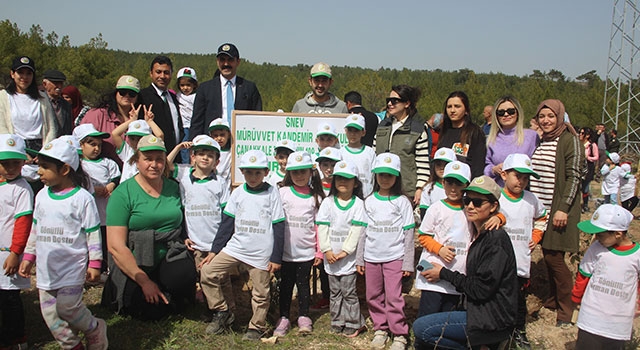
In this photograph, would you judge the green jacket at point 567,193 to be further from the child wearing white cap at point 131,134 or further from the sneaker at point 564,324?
the child wearing white cap at point 131,134

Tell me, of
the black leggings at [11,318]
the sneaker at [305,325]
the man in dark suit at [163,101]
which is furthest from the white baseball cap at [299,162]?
the black leggings at [11,318]

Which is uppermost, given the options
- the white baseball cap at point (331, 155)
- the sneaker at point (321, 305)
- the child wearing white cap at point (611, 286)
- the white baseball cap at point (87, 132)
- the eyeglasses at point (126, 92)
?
the eyeglasses at point (126, 92)

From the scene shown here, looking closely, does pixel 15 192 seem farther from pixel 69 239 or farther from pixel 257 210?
pixel 257 210

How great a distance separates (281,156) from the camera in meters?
5.84

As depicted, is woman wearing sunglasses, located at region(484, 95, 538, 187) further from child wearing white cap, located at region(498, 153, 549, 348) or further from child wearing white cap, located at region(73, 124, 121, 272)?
child wearing white cap, located at region(73, 124, 121, 272)

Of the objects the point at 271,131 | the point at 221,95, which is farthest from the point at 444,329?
the point at 221,95

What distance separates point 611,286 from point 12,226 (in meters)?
4.99

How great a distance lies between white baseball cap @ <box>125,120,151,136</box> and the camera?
5398 mm

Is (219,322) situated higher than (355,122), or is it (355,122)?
(355,122)

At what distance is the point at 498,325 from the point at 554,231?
1899 millimetres

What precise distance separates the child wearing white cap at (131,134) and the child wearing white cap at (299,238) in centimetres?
170

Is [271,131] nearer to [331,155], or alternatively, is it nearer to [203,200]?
[331,155]

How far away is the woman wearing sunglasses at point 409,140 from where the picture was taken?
5691 millimetres

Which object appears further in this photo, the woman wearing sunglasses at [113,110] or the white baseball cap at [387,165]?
the woman wearing sunglasses at [113,110]
